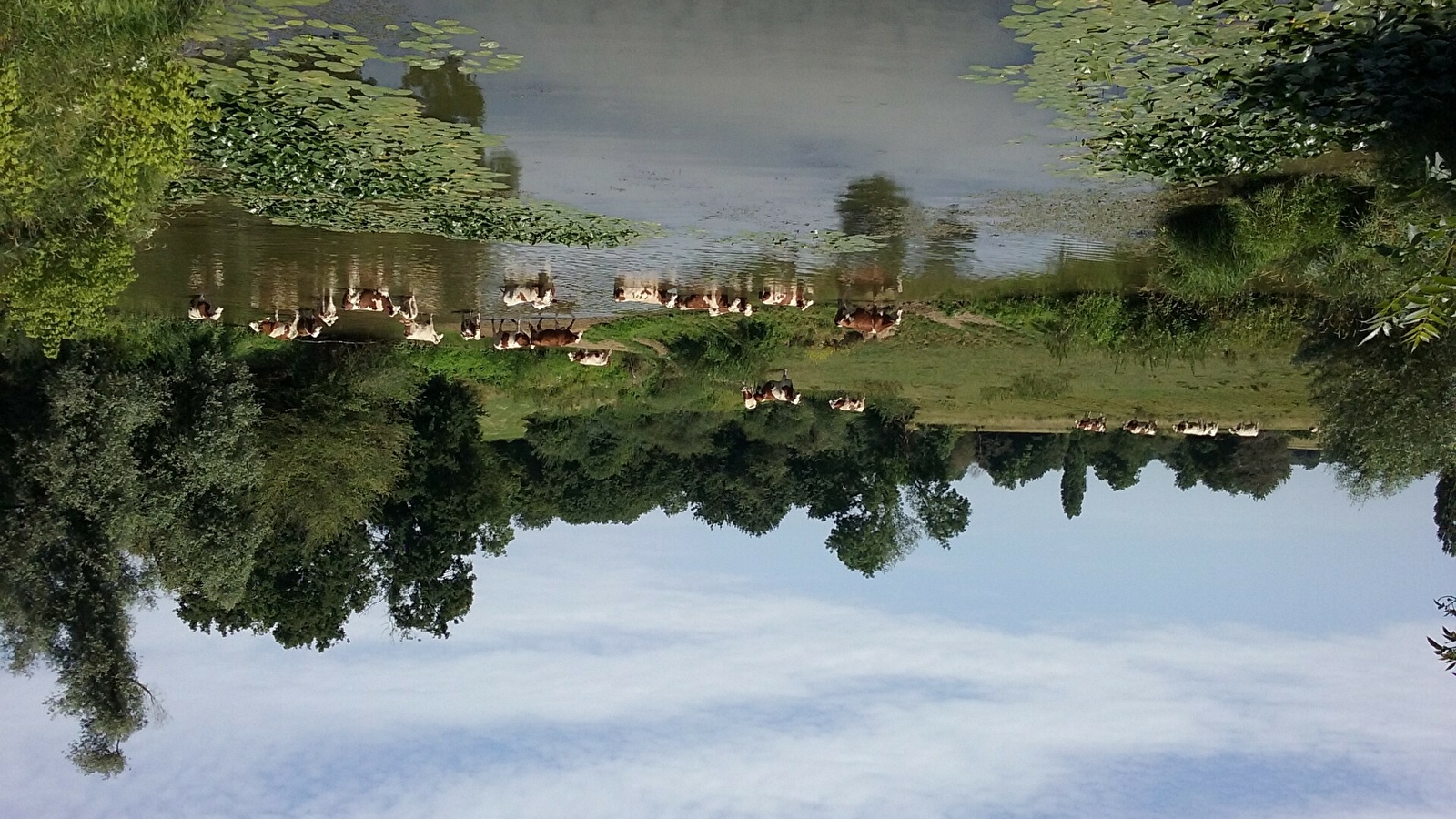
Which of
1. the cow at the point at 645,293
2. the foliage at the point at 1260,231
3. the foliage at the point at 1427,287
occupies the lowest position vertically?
the cow at the point at 645,293

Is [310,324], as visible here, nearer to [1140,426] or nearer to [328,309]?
[328,309]

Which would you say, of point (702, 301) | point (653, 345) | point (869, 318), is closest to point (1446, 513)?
point (869, 318)

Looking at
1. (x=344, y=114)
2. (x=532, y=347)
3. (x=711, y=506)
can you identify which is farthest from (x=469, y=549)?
(x=344, y=114)

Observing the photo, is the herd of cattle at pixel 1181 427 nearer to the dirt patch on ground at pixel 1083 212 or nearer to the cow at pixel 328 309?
the dirt patch on ground at pixel 1083 212

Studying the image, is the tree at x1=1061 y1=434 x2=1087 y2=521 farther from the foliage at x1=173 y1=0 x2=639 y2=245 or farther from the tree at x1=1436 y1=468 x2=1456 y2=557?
the foliage at x1=173 y1=0 x2=639 y2=245

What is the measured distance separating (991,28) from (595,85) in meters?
4.53

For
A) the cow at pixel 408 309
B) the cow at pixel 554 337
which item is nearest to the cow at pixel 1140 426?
the cow at pixel 554 337

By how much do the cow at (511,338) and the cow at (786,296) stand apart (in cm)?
545

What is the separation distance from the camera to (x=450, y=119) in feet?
38.9

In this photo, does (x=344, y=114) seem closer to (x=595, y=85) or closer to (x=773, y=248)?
(x=595, y=85)

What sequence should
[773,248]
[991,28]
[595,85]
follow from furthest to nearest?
[773,248]
[595,85]
[991,28]

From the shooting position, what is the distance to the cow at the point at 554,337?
20547 mm

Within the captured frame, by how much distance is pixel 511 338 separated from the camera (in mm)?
20719

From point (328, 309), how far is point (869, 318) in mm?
11218
